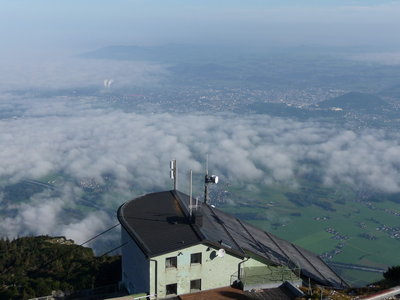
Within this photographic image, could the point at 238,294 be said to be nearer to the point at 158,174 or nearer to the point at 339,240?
the point at 339,240

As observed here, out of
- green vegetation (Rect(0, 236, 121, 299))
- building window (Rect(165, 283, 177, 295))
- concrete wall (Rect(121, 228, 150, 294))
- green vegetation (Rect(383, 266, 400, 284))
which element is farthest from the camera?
green vegetation (Rect(0, 236, 121, 299))

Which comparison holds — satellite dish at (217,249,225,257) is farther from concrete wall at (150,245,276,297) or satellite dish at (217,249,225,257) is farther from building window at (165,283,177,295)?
building window at (165,283,177,295)

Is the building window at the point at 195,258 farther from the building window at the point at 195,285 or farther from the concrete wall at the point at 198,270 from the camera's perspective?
the building window at the point at 195,285

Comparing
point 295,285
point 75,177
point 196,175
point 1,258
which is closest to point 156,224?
point 295,285

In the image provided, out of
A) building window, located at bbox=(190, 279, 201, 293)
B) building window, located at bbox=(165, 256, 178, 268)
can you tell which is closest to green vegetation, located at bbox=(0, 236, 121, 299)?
building window, located at bbox=(190, 279, 201, 293)

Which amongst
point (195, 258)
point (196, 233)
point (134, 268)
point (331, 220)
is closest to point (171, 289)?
point (195, 258)

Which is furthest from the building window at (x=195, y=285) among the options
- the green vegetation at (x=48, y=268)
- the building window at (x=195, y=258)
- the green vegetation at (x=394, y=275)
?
the green vegetation at (x=394, y=275)

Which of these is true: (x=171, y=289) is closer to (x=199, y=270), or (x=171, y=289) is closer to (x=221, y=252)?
(x=199, y=270)
